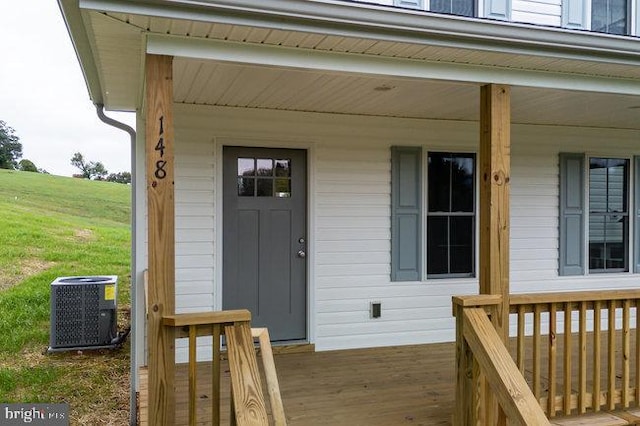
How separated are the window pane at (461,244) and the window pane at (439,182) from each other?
0.67 ft

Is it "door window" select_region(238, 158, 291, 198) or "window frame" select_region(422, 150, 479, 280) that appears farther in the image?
"window frame" select_region(422, 150, 479, 280)

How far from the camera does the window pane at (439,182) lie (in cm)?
→ 525

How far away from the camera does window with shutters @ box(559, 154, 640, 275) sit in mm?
5637

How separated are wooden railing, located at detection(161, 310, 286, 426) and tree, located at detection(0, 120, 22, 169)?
27.9m

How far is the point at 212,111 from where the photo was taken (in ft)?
15.1

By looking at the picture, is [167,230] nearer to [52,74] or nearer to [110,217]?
[110,217]

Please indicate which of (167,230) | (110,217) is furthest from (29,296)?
(110,217)

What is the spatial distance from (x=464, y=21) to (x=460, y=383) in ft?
6.86

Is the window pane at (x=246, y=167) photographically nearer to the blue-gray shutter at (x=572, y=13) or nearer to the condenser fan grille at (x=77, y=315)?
the condenser fan grille at (x=77, y=315)

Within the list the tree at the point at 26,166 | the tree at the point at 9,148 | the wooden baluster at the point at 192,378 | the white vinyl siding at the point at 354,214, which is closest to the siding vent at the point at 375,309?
the white vinyl siding at the point at 354,214

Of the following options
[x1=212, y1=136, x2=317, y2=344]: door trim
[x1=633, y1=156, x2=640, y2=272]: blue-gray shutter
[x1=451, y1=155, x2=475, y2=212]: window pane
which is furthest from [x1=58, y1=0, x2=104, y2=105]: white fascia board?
[x1=633, y1=156, x2=640, y2=272]: blue-gray shutter

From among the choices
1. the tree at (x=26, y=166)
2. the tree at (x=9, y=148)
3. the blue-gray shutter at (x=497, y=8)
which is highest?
the tree at (x=9, y=148)

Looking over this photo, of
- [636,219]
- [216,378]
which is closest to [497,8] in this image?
[636,219]

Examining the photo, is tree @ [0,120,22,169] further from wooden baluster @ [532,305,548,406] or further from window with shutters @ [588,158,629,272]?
wooden baluster @ [532,305,548,406]
